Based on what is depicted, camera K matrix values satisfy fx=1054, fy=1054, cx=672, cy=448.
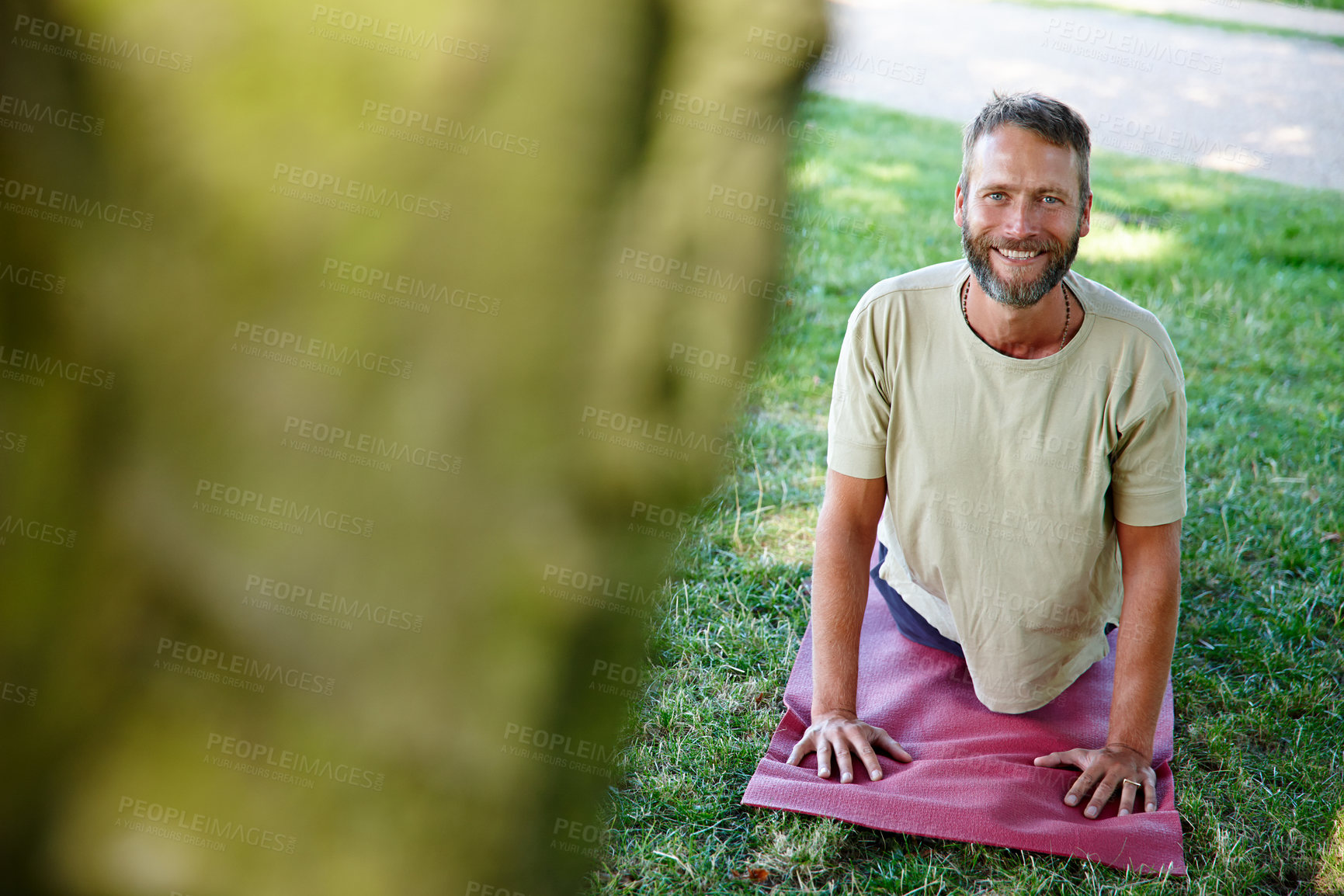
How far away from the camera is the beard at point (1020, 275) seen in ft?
6.22

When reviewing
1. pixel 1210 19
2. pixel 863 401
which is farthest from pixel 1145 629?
pixel 1210 19

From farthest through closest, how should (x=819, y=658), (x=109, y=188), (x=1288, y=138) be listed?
(x=1288, y=138) < (x=819, y=658) < (x=109, y=188)

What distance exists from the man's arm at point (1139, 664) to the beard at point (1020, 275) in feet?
1.70

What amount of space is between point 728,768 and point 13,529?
182cm

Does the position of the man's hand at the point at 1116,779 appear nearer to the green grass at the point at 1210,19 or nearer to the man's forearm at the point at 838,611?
the man's forearm at the point at 838,611

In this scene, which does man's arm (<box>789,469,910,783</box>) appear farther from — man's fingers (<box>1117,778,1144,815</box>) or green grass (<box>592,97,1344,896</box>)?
man's fingers (<box>1117,778,1144,815</box>)

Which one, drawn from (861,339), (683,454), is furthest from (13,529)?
(861,339)

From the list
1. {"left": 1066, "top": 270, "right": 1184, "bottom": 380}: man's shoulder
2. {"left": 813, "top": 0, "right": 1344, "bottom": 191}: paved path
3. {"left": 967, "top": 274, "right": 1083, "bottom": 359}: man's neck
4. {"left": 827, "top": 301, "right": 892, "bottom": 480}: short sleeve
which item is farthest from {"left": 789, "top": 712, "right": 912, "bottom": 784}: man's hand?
{"left": 813, "top": 0, "right": 1344, "bottom": 191}: paved path

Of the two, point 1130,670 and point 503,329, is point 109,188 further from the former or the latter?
point 1130,670

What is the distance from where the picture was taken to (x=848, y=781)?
2.12 meters

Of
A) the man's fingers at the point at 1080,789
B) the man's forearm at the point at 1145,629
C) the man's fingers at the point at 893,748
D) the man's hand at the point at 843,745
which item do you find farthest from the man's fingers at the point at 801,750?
the man's forearm at the point at 1145,629

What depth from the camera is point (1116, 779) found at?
208 cm

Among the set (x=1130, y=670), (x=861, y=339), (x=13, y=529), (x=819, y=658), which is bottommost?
(x=819, y=658)

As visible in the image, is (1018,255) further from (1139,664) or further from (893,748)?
(893,748)
